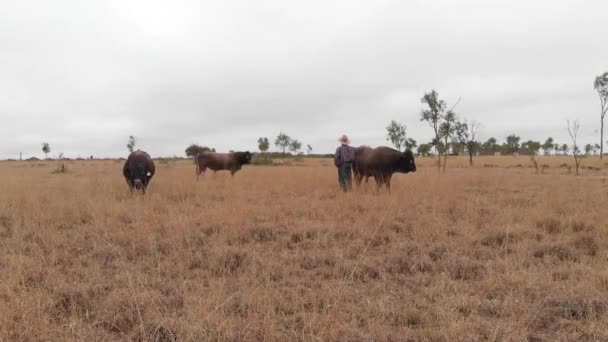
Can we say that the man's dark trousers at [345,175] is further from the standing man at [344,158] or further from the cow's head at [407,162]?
the cow's head at [407,162]

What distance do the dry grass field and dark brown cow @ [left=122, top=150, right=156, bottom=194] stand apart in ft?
8.68

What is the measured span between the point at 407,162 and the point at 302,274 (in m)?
8.88

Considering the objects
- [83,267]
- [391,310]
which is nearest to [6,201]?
[83,267]

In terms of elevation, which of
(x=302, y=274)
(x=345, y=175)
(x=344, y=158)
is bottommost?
(x=302, y=274)

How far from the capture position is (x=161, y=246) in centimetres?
550

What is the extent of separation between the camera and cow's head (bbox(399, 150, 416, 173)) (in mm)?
12492

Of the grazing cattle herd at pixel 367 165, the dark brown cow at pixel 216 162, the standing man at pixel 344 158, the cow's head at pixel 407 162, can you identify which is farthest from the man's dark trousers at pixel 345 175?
the dark brown cow at pixel 216 162

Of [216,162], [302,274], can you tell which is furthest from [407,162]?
[216,162]

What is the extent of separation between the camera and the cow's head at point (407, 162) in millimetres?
12492

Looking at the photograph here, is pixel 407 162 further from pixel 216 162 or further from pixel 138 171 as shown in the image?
pixel 216 162

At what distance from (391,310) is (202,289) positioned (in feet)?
6.11

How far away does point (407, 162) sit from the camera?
1259 cm

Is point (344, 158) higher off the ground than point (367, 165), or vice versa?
point (344, 158)

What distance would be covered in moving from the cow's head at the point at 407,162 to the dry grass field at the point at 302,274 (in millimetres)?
4381
